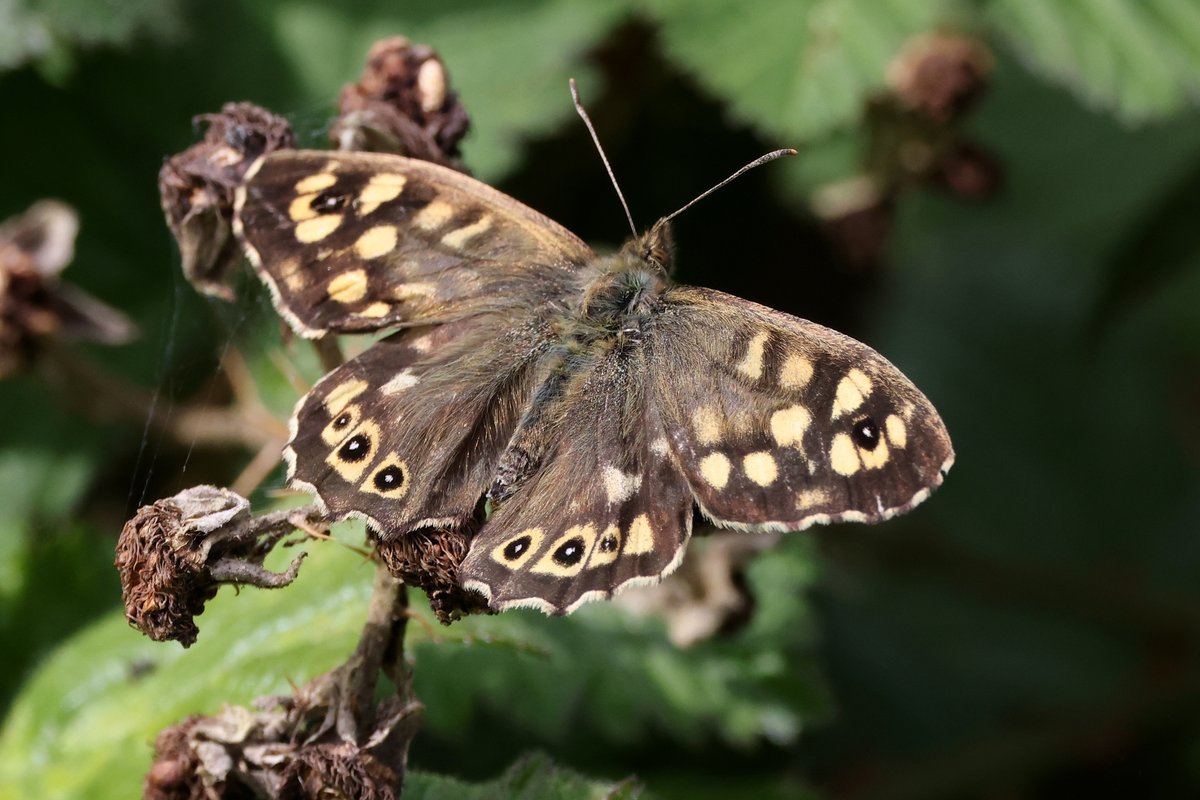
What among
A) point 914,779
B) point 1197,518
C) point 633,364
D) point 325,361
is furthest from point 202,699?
point 1197,518

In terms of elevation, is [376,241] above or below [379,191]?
below

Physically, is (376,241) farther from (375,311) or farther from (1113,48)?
(1113,48)

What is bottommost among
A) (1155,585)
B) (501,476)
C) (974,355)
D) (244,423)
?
(1155,585)

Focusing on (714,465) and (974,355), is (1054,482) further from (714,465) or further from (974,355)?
(714,465)

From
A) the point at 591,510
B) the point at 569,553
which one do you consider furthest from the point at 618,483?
the point at 569,553

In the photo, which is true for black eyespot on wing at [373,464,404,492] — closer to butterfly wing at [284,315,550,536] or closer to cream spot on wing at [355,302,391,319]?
butterfly wing at [284,315,550,536]

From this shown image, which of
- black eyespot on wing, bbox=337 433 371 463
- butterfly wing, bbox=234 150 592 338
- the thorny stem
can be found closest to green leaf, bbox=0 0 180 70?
butterfly wing, bbox=234 150 592 338
